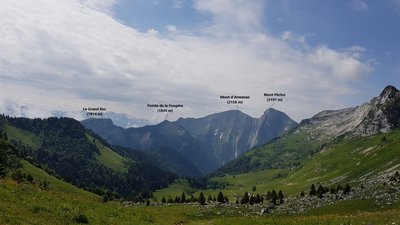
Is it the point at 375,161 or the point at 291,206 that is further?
the point at 375,161

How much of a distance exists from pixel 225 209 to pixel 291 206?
36.6 feet

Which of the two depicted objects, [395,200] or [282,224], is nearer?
[282,224]

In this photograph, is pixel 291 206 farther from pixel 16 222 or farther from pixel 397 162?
pixel 397 162

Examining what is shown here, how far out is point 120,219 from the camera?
34125 mm

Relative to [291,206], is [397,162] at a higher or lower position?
higher

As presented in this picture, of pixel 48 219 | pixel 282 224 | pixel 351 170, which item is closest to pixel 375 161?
pixel 351 170

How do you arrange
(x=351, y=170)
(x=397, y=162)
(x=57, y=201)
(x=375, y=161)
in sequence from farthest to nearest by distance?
(x=351, y=170) → (x=375, y=161) → (x=397, y=162) → (x=57, y=201)

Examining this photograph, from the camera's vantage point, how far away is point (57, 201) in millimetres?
33812

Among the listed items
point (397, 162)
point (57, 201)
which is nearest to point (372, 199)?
point (57, 201)

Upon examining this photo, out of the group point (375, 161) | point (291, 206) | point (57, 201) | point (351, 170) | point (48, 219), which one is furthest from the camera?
point (351, 170)

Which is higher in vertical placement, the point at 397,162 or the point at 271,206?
the point at 397,162

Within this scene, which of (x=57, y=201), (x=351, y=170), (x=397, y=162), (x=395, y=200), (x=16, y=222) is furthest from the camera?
(x=351, y=170)

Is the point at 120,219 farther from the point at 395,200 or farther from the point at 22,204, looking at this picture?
the point at 395,200

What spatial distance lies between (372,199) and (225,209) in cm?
2369
